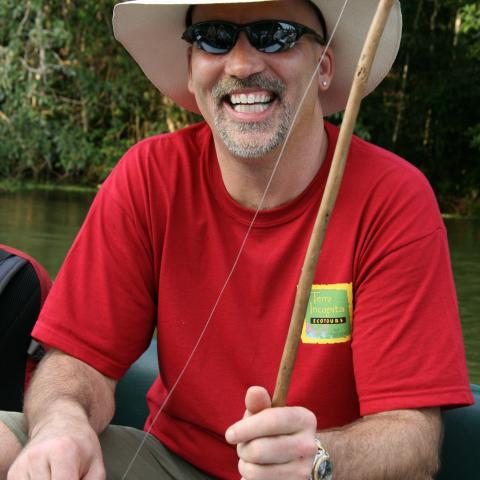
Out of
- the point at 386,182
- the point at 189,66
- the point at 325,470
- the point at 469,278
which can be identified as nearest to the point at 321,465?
the point at 325,470

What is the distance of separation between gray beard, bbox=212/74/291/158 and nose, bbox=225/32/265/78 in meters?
0.01

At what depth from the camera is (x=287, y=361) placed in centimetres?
121

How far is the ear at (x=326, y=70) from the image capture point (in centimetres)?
196

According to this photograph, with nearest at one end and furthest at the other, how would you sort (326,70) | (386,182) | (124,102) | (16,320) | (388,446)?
(388,446), (386,182), (326,70), (16,320), (124,102)

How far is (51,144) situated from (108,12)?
1633 mm

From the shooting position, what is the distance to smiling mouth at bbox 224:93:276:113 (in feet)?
5.83

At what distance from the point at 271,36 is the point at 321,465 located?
82 centimetres

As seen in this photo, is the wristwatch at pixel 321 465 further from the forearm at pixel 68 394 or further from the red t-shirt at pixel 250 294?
the forearm at pixel 68 394

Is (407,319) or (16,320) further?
(16,320)

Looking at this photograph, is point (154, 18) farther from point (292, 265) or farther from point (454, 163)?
point (454, 163)

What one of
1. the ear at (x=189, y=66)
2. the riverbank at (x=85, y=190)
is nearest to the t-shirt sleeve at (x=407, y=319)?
the ear at (x=189, y=66)

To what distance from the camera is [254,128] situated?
177cm

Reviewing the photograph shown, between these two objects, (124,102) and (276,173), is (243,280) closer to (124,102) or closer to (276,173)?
(276,173)

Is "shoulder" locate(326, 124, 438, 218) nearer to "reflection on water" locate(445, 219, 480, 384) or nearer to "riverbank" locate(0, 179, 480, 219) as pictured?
"reflection on water" locate(445, 219, 480, 384)
